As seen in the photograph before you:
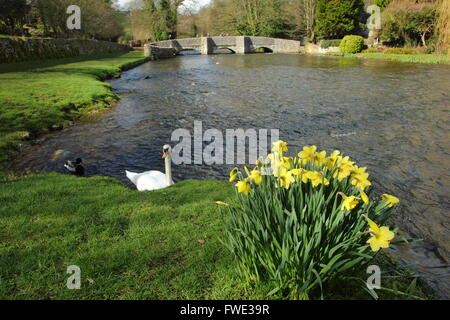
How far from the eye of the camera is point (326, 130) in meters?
11.6

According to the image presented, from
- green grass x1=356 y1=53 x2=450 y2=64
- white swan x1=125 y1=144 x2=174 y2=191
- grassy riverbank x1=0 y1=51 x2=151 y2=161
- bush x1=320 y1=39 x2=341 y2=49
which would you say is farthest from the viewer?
bush x1=320 y1=39 x2=341 y2=49

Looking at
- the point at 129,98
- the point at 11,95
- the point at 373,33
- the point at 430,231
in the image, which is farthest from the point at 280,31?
the point at 430,231

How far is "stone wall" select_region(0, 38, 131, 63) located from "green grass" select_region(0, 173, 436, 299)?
24.8m

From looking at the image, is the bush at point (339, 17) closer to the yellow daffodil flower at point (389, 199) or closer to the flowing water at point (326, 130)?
the flowing water at point (326, 130)

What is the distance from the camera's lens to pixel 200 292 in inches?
123

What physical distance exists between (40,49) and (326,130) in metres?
28.6

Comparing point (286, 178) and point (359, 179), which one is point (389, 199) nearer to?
point (359, 179)

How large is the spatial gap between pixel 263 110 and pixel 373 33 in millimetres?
42373

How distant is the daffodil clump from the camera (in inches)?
101

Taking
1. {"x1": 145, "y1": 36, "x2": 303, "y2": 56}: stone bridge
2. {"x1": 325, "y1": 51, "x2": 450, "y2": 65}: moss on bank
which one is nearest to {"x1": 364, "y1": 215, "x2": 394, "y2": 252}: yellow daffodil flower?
{"x1": 325, "y1": 51, "x2": 450, "y2": 65}: moss on bank

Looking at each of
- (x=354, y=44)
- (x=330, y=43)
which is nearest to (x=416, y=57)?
(x=354, y=44)

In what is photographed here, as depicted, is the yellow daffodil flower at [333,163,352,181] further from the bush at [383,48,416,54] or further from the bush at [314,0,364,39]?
the bush at [314,0,364,39]
